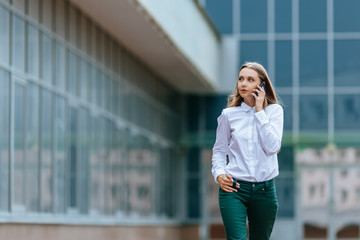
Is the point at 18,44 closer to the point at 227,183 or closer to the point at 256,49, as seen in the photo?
the point at 227,183

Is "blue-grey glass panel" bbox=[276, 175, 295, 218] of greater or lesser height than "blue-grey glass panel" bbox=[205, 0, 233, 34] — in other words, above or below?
below

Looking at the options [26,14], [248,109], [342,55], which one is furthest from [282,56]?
[248,109]

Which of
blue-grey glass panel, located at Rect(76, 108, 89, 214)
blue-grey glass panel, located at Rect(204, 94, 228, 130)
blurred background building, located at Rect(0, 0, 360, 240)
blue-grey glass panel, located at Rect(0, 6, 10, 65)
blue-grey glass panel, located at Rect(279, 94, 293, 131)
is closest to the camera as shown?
blue-grey glass panel, located at Rect(0, 6, 10, 65)

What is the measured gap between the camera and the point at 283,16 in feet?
93.8

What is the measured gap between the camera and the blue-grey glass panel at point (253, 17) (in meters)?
28.6

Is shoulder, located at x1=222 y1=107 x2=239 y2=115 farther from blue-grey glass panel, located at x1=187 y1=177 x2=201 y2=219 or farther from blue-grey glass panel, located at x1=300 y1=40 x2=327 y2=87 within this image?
blue-grey glass panel, located at x1=187 y1=177 x2=201 y2=219

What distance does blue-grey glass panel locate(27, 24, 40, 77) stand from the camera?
13.7 metres

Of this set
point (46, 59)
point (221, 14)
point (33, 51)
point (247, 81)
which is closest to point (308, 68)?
point (221, 14)

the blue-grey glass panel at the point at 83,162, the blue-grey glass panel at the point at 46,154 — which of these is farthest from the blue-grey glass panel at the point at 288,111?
the blue-grey glass panel at the point at 46,154

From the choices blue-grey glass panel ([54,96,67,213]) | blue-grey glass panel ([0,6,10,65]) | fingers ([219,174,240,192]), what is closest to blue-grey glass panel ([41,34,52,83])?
blue-grey glass panel ([54,96,67,213])

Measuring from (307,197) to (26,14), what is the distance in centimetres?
1732

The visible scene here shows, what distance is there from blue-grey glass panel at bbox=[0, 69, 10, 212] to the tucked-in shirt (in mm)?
6887

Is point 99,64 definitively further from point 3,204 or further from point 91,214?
point 3,204

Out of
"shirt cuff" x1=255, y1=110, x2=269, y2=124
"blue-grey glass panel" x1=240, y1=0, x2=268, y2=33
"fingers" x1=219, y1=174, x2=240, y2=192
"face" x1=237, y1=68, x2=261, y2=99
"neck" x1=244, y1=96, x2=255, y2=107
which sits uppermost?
"blue-grey glass panel" x1=240, y1=0, x2=268, y2=33
